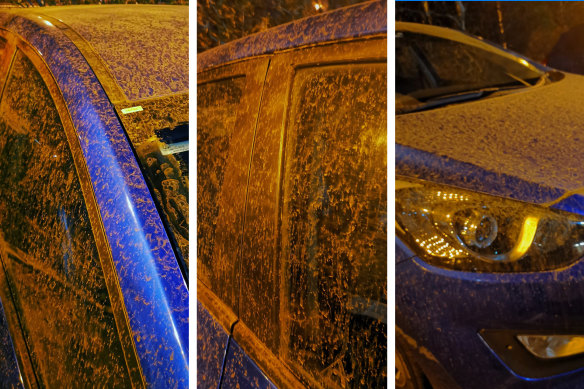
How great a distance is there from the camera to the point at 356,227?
2.48 feet

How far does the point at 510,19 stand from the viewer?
3.06m

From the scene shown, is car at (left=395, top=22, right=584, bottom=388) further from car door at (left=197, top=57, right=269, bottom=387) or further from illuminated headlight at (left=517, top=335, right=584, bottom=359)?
car door at (left=197, top=57, right=269, bottom=387)

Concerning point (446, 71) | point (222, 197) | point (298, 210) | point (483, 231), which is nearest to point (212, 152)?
point (222, 197)

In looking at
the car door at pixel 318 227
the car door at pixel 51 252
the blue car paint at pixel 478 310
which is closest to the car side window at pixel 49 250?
the car door at pixel 51 252

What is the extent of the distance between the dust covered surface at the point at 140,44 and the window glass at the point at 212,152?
0.29ft

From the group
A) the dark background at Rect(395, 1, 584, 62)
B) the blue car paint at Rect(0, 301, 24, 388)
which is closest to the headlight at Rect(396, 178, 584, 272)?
the blue car paint at Rect(0, 301, 24, 388)

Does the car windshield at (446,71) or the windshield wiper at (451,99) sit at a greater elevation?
the car windshield at (446,71)

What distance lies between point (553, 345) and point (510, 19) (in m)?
2.78

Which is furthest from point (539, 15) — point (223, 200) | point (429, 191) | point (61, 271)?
point (61, 271)

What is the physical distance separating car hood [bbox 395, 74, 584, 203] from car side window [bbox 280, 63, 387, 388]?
23cm

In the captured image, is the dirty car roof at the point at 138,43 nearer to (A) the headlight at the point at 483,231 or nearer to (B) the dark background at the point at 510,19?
(A) the headlight at the point at 483,231

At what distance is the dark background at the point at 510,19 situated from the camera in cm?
274

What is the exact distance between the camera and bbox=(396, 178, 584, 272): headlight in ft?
2.74

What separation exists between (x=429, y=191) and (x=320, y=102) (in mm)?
304
